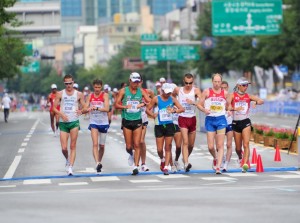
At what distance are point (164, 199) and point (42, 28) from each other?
211 ft

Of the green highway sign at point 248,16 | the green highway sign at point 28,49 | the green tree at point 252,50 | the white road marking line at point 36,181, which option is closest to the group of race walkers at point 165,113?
the white road marking line at point 36,181

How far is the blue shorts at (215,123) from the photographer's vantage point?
73.2 feet

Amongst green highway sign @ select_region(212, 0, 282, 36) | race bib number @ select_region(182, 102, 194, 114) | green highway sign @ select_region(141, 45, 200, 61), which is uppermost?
green highway sign @ select_region(212, 0, 282, 36)

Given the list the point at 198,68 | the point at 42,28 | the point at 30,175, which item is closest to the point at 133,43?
the point at 198,68

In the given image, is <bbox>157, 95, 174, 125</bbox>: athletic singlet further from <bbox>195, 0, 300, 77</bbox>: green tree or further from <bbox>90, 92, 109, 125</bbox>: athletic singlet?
<bbox>195, 0, 300, 77</bbox>: green tree

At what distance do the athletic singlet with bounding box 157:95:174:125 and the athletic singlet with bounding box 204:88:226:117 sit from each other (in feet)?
2.17

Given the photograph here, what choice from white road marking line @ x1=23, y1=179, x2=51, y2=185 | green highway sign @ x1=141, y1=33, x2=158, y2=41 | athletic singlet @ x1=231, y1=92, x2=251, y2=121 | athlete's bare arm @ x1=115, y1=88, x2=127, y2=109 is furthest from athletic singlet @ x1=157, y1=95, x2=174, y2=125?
green highway sign @ x1=141, y1=33, x2=158, y2=41

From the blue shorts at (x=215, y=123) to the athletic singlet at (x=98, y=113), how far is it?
1.89 m

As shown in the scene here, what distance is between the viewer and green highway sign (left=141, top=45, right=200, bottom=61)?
103688 mm

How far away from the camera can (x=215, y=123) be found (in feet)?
73.4

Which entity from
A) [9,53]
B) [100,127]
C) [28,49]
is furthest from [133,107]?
[28,49]

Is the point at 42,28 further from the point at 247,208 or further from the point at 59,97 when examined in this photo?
the point at 247,208

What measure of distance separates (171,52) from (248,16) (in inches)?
1558

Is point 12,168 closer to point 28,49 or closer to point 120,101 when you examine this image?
point 120,101
